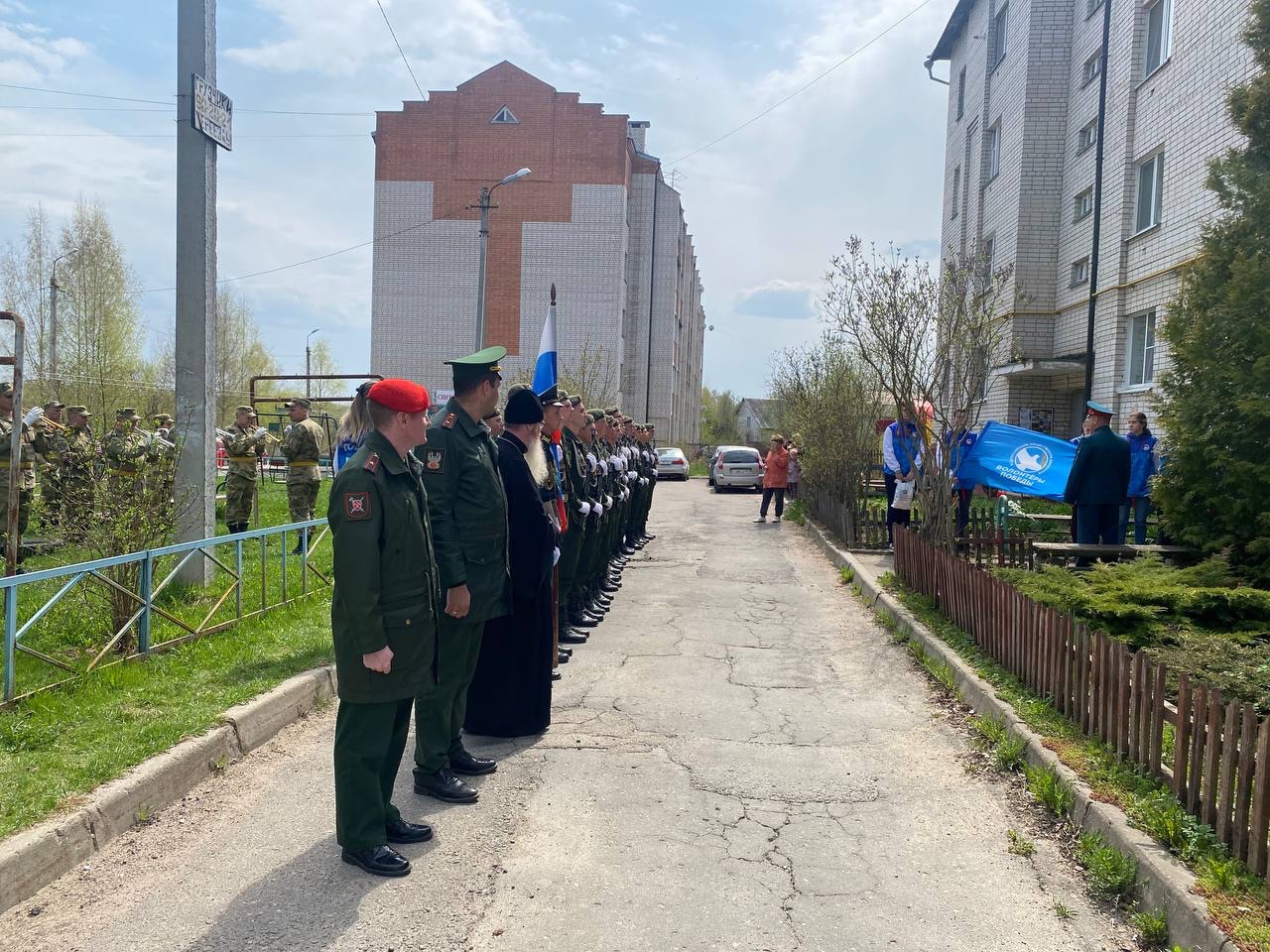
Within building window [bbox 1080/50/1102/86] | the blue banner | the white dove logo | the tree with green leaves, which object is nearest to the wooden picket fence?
the tree with green leaves

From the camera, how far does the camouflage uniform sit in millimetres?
11953

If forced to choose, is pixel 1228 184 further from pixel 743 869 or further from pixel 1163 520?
pixel 743 869

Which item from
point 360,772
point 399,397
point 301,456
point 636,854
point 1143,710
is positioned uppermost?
point 399,397

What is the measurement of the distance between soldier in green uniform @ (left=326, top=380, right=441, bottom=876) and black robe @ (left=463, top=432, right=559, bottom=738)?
1457 millimetres

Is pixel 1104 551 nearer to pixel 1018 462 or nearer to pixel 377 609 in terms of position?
pixel 1018 462

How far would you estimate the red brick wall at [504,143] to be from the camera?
38312 mm

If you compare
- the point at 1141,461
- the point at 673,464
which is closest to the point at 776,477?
the point at 1141,461

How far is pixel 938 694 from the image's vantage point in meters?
6.57

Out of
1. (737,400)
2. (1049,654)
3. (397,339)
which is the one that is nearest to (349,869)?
(1049,654)

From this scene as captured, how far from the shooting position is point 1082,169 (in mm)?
19344

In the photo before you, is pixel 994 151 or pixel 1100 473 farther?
pixel 994 151

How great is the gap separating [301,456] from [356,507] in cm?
913

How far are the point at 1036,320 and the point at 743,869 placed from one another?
19.7m

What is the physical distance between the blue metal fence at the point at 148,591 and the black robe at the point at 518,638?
91.1 inches
